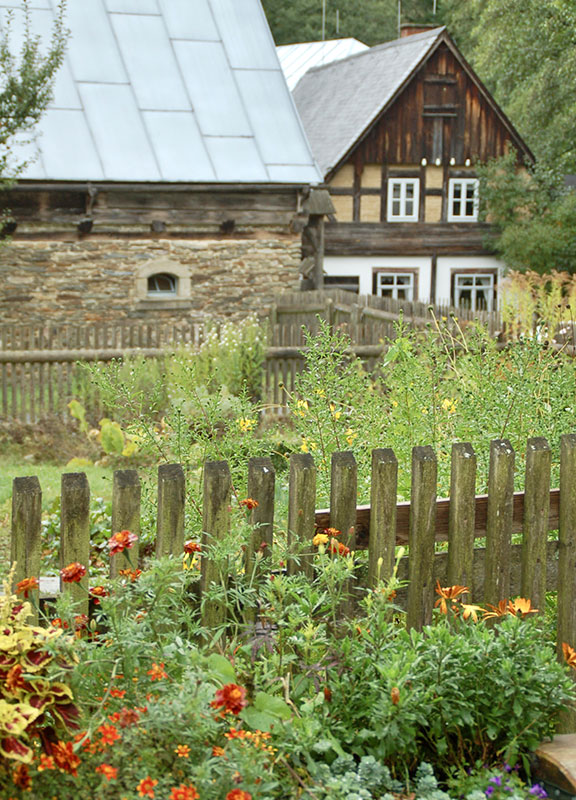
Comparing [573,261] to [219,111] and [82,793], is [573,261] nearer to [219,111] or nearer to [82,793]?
[219,111]

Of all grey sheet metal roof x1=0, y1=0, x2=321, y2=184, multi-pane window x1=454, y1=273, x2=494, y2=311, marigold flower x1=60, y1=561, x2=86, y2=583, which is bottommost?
marigold flower x1=60, y1=561, x2=86, y2=583

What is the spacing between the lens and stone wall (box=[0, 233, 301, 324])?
46.4 ft

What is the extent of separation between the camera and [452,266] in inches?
952

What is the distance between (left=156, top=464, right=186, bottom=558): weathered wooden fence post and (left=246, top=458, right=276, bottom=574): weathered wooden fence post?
8.7 inches

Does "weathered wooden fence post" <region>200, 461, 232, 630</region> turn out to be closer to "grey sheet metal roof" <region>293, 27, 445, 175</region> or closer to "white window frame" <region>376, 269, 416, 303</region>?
"grey sheet metal roof" <region>293, 27, 445, 175</region>

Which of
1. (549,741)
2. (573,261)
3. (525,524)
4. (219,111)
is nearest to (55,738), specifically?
(549,741)

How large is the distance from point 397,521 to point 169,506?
768mm

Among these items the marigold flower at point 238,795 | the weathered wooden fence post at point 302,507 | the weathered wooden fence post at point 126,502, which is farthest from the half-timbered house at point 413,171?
the marigold flower at point 238,795

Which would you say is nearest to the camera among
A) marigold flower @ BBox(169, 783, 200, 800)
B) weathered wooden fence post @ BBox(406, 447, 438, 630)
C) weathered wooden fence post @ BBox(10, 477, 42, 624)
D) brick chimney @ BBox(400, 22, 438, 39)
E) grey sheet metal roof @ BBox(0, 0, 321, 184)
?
marigold flower @ BBox(169, 783, 200, 800)

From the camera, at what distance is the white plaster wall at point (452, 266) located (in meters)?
24.1

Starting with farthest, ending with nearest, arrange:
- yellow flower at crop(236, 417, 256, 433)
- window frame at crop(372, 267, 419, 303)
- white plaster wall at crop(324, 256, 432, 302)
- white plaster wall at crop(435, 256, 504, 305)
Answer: white plaster wall at crop(435, 256, 504, 305), window frame at crop(372, 267, 419, 303), white plaster wall at crop(324, 256, 432, 302), yellow flower at crop(236, 417, 256, 433)

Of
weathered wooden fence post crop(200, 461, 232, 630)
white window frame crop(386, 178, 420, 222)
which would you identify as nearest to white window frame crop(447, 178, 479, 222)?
white window frame crop(386, 178, 420, 222)

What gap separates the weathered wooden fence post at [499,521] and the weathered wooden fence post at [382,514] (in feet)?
1.21

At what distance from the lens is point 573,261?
22781mm
